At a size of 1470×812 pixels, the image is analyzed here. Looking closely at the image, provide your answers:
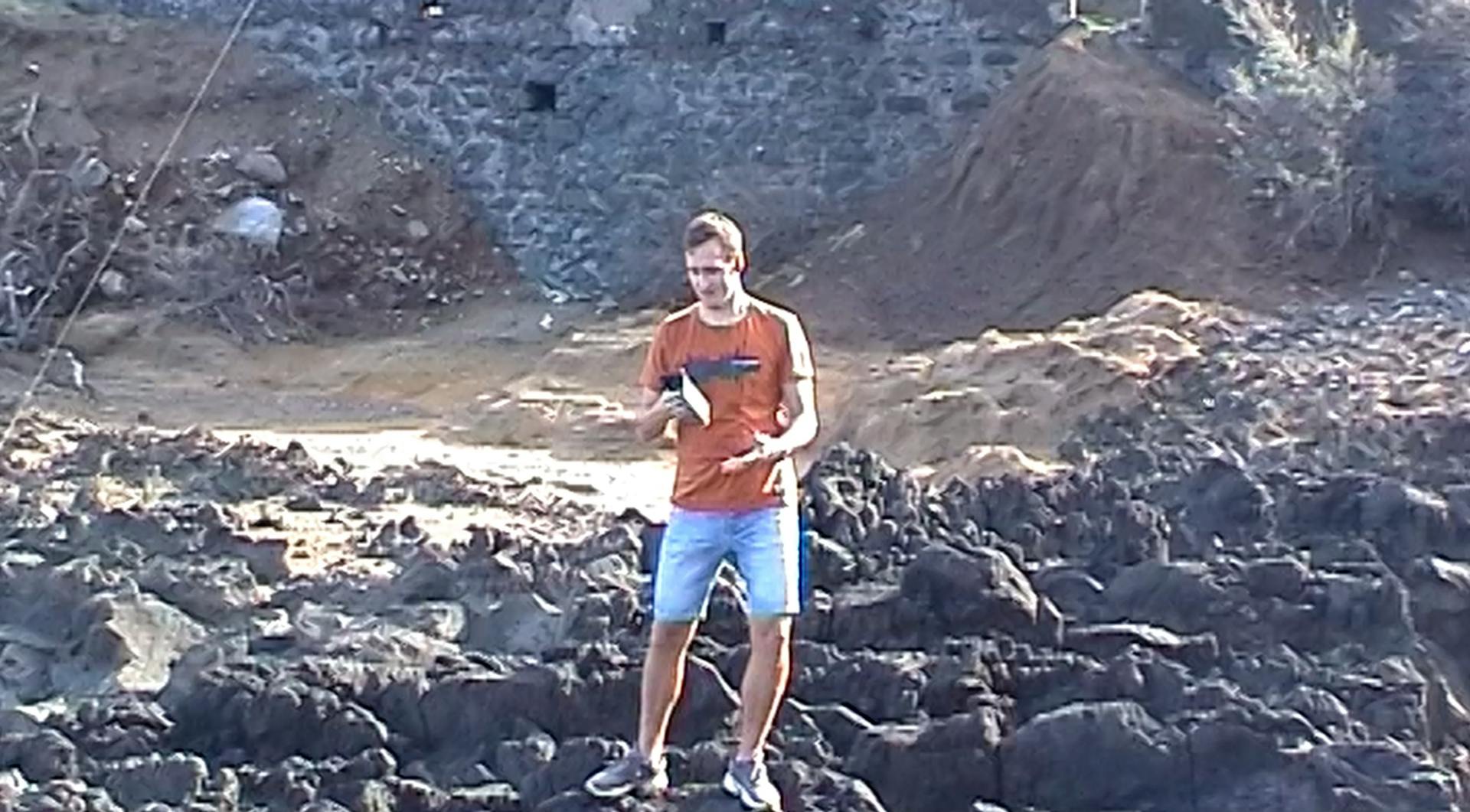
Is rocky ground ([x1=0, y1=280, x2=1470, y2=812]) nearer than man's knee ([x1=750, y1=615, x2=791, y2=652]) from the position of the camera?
No

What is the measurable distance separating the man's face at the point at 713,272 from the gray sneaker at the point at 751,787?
123 centimetres

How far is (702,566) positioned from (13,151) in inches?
575

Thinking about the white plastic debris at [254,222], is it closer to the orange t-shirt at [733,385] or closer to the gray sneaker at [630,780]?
the gray sneaker at [630,780]

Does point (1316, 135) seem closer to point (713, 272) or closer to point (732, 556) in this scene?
point (732, 556)

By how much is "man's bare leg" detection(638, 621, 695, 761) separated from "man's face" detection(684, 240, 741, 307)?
2.96 ft

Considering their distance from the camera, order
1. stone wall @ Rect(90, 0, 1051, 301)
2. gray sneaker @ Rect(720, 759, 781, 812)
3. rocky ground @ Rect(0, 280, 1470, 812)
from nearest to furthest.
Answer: gray sneaker @ Rect(720, 759, 781, 812) < rocky ground @ Rect(0, 280, 1470, 812) < stone wall @ Rect(90, 0, 1051, 301)

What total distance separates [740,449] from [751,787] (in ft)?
2.96

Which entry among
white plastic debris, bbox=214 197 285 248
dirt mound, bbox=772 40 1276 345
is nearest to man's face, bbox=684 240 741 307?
dirt mound, bbox=772 40 1276 345

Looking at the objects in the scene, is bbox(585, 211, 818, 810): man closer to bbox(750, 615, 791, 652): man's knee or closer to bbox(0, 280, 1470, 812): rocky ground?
bbox(750, 615, 791, 652): man's knee

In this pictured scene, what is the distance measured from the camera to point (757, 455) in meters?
7.55

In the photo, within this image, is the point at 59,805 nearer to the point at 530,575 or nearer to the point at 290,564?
the point at 530,575

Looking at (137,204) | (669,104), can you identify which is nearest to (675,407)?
(669,104)

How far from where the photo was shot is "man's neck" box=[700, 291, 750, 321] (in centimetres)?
761

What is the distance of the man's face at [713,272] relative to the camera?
7.43 metres
